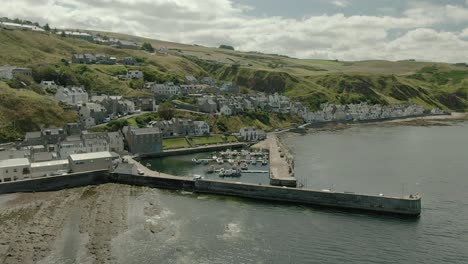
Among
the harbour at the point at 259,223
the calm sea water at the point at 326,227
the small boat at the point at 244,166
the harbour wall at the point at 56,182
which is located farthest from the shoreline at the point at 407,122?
the harbour wall at the point at 56,182

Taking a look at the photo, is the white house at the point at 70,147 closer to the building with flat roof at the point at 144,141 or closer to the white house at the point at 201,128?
the building with flat roof at the point at 144,141

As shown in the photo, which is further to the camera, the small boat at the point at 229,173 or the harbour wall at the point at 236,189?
the small boat at the point at 229,173

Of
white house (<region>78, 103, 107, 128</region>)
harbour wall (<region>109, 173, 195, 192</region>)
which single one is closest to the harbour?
harbour wall (<region>109, 173, 195, 192</region>)

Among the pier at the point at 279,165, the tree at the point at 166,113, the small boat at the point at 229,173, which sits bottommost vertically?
the small boat at the point at 229,173

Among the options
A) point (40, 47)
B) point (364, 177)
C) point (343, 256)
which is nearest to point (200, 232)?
point (343, 256)

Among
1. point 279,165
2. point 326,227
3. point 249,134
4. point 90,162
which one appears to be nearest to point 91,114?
point 90,162

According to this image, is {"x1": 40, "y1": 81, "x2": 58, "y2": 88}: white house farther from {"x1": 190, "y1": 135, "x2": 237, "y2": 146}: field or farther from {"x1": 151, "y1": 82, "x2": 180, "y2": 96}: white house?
{"x1": 190, "y1": 135, "x2": 237, "y2": 146}: field
